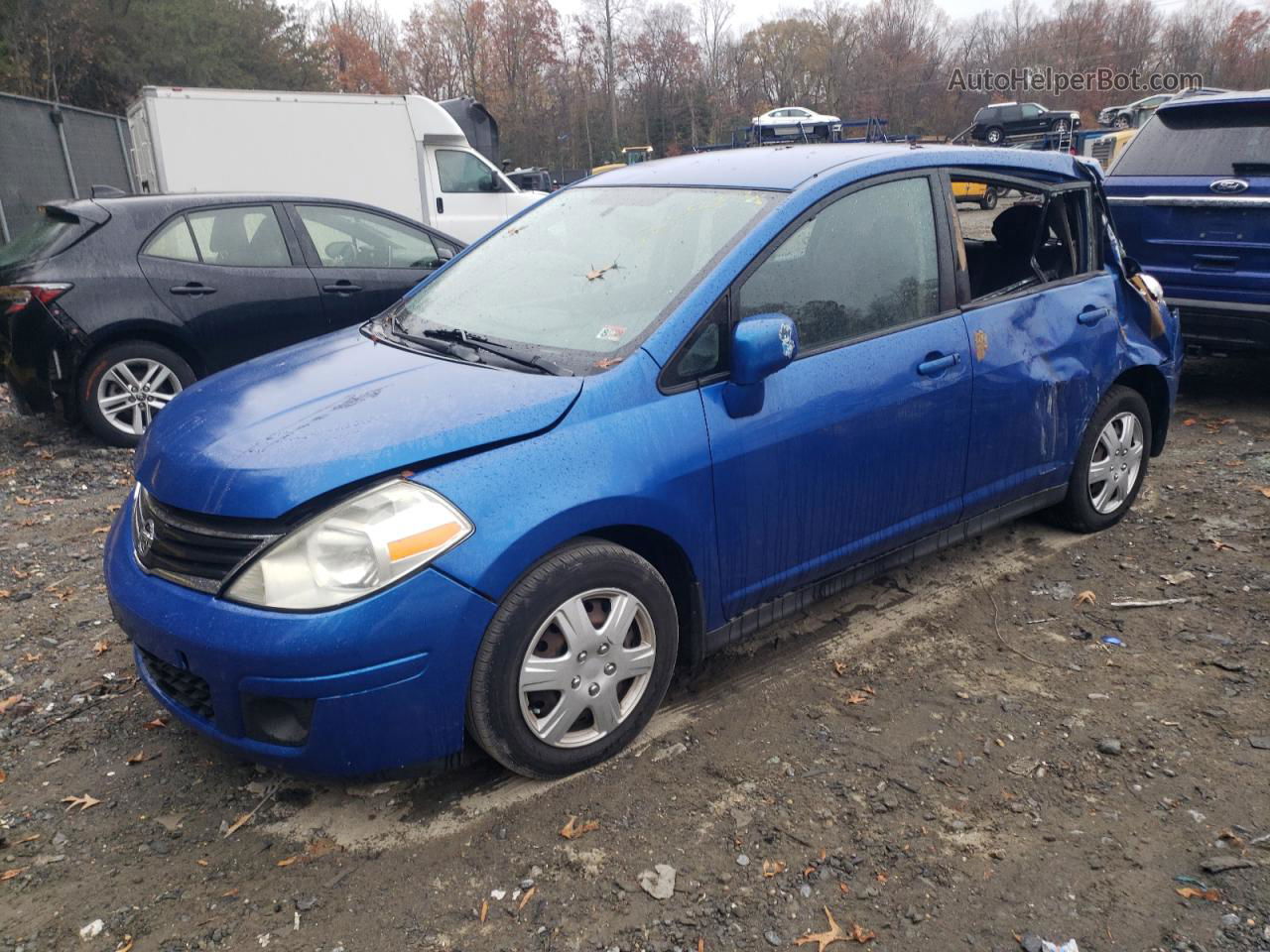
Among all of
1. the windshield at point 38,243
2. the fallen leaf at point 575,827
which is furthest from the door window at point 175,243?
the fallen leaf at point 575,827

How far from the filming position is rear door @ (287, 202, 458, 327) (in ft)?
23.5

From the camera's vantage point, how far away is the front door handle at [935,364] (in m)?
3.64

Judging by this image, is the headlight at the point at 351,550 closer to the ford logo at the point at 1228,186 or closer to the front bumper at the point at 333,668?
the front bumper at the point at 333,668

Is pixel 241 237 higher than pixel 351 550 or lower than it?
higher

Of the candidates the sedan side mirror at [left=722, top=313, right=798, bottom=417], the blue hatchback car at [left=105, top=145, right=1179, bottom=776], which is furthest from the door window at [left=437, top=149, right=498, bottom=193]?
the sedan side mirror at [left=722, top=313, right=798, bottom=417]

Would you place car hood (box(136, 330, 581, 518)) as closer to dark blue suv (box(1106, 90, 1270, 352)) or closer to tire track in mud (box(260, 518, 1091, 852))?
tire track in mud (box(260, 518, 1091, 852))

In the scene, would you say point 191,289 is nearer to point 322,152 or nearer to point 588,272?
point 588,272

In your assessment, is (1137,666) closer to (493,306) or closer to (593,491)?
(593,491)

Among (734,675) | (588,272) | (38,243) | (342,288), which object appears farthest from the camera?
(342,288)

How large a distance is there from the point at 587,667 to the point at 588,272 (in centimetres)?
144

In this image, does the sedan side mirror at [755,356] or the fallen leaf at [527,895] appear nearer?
the fallen leaf at [527,895]

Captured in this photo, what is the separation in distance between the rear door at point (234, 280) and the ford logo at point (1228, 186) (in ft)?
19.9

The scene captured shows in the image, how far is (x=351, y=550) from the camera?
8.38 ft

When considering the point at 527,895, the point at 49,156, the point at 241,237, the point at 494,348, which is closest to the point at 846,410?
the point at 494,348
